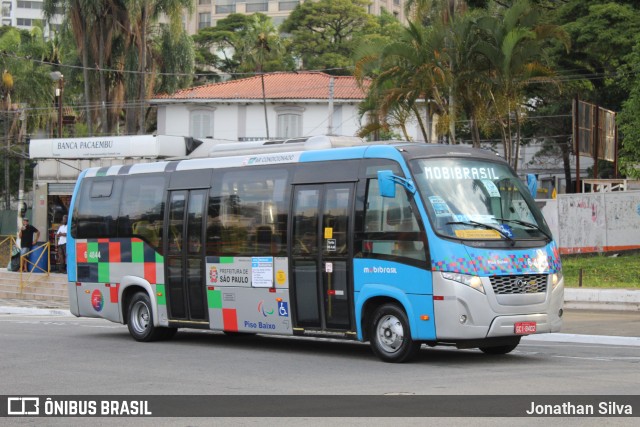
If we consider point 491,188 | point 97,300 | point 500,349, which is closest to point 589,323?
point 500,349

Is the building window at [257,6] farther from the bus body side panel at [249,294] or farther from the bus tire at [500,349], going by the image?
the bus tire at [500,349]

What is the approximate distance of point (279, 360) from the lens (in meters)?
14.9

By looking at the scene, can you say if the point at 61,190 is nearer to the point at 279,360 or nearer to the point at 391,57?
the point at 391,57

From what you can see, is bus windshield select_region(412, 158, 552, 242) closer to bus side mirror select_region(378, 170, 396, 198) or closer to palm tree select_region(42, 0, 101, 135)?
bus side mirror select_region(378, 170, 396, 198)

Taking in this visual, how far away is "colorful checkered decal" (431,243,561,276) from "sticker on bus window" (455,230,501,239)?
0.22 meters

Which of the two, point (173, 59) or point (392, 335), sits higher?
point (173, 59)

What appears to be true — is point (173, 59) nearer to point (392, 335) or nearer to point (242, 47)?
point (242, 47)

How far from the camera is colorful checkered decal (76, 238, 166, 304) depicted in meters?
18.2

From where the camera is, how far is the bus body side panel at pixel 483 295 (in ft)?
43.9

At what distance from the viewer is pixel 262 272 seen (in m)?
16.2

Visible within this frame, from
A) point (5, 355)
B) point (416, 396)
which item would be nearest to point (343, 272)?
point (416, 396)

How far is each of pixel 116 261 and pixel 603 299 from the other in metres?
11.8

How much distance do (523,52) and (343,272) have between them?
16.9m

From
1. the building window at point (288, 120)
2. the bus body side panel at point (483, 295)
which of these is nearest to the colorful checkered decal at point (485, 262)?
the bus body side panel at point (483, 295)
